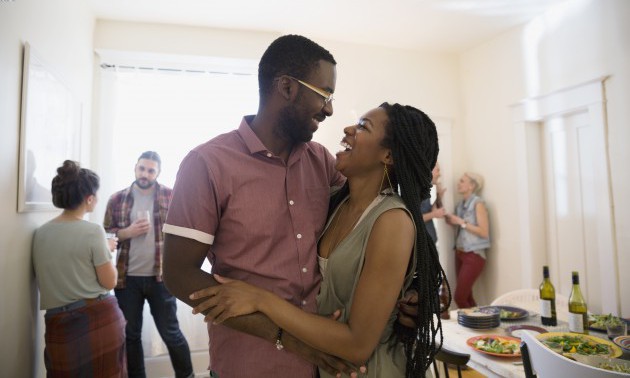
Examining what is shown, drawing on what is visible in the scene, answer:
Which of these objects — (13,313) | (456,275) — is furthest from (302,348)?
(456,275)

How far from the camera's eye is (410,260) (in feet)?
3.91

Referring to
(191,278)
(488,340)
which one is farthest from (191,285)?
(488,340)

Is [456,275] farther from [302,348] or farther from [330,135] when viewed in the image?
[302,348]

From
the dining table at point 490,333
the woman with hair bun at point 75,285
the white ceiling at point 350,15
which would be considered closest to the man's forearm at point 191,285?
the dining table at point 490,333

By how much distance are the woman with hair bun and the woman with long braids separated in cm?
152

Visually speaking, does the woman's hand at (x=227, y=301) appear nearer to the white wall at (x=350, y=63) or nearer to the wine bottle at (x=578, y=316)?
the wine bottle at (x=578, y=316)

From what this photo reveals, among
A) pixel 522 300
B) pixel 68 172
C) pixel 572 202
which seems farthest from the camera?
pixel 572 202

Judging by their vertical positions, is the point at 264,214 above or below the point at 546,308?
above

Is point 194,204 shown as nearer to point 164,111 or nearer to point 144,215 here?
point 144,215

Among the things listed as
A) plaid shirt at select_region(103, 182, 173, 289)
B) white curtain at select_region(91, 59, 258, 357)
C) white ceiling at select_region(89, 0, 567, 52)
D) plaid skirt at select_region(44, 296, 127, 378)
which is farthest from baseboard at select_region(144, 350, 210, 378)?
white ceiling at select_region(89, 0, 567, 52)

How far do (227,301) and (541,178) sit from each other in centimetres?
368

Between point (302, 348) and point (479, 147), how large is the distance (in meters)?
3.85

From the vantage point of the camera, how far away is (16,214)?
6.33 feet

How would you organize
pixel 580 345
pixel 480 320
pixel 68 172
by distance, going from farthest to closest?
pixel 68 172, pixel 480 320, pixel 580 345
